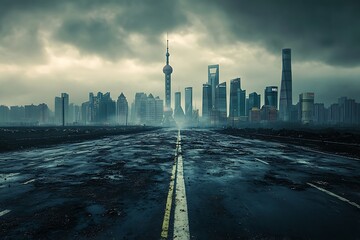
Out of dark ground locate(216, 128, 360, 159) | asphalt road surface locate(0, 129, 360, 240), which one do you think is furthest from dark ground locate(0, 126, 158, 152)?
dark ground locate(216, 128, 360, 159)

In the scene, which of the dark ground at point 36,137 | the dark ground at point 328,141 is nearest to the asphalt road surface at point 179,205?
the dark ground at point 328,141

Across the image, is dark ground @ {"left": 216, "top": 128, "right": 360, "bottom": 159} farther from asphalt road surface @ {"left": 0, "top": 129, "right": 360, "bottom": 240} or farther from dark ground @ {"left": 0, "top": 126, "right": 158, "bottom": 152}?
dark ground @ {"left": 0, "top": 126, "right": 158, "bottom": 152}

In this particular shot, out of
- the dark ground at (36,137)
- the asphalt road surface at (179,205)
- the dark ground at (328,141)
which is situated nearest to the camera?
the asphalt road surface at (179,205)

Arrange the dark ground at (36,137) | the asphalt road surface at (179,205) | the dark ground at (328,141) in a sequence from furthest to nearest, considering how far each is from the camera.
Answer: the dark ground at (36,137)
the dark ground at (328,141)
the asphalt road surface at (179,205)

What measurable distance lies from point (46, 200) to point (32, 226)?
2.00 meters

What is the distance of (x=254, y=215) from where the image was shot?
18.0 feet

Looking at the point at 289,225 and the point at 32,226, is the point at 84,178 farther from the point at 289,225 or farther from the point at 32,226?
the point at 289,225

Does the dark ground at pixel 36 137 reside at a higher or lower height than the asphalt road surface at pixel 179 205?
lower

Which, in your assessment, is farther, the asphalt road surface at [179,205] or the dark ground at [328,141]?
the dark ground at [328,141]

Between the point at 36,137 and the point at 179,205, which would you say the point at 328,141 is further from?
the point at 36,137

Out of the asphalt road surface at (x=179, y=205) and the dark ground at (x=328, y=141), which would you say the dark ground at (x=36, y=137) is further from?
the dark ground at (x=328, y=141)

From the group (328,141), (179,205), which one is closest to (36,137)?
(179,205)

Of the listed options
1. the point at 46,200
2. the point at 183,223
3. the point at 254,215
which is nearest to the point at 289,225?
the point at 254,215

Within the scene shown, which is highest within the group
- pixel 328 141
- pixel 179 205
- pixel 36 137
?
pixel 179 205
